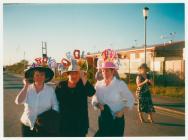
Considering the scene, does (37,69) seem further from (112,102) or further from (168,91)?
(168,91)

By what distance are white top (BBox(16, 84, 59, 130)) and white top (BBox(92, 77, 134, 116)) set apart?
1.83 ft

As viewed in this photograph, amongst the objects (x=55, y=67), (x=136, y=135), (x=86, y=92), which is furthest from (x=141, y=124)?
(x=86, y=92)

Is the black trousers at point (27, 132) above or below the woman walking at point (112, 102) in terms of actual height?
below

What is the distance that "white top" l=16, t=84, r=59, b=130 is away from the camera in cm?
380

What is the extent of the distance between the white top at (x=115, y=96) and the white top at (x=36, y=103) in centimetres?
56

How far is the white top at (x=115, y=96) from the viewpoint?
3.92 metres

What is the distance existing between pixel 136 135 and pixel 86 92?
8.22 feet

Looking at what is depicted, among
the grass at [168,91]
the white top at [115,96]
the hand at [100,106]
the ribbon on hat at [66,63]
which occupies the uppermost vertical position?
the ribbon on hat at [66,63]

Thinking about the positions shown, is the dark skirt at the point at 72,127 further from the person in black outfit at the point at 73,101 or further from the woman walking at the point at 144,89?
the woman walking at the point at 144,89

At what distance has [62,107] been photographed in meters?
3.86

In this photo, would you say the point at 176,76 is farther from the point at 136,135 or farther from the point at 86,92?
the point at 86,92

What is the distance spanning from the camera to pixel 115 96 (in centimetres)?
394

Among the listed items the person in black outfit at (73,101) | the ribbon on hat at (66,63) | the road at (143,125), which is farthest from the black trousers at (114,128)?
the road at (143,125)

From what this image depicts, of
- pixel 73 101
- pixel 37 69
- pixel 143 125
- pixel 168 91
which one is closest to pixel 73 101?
pixel 73 101
